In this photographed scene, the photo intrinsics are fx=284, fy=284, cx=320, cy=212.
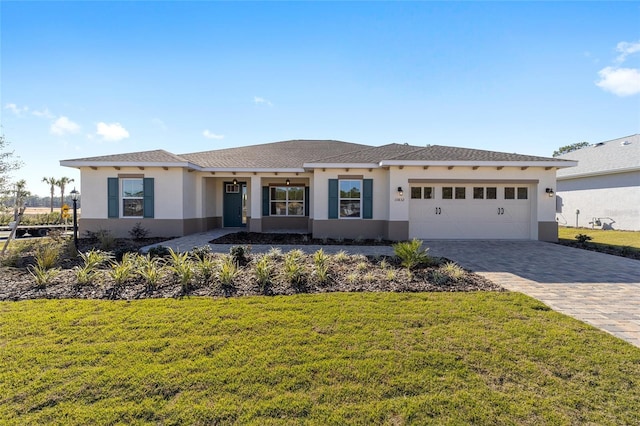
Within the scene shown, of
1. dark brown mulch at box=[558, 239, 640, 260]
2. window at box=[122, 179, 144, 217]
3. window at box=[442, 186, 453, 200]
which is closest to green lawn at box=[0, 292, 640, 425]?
dark brown mulch at box=[558, 239, 640, 260]

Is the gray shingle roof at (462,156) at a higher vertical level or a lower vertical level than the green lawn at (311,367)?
higher

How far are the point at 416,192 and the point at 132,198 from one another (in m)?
12.6

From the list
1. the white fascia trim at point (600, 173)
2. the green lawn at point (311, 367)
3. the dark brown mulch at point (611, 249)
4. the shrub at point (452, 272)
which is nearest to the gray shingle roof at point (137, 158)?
the green lawn at point (311, 367)

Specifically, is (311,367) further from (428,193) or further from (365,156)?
(365,156)

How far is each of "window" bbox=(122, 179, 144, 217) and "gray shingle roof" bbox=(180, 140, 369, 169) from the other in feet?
9.56

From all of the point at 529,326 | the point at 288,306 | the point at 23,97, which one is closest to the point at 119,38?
the point at 23,97

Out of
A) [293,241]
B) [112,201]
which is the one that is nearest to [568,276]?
[293,241]

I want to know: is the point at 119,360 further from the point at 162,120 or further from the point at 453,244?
the point at 162,120

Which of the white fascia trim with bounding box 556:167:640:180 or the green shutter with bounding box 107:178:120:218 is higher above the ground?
the white fascia trim with bounding box 556:167:640:180

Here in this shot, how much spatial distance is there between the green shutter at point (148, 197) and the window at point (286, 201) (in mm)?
5591

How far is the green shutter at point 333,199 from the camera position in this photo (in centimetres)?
1224

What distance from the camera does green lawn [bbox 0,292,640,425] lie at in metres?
2.27

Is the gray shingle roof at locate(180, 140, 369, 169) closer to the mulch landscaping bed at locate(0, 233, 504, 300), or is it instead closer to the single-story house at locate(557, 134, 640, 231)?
the mulch landscaping bed at locate(0, 233, 504, 300)

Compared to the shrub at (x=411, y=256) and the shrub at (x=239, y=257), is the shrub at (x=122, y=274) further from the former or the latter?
the shrub at (x=411, y=256)
